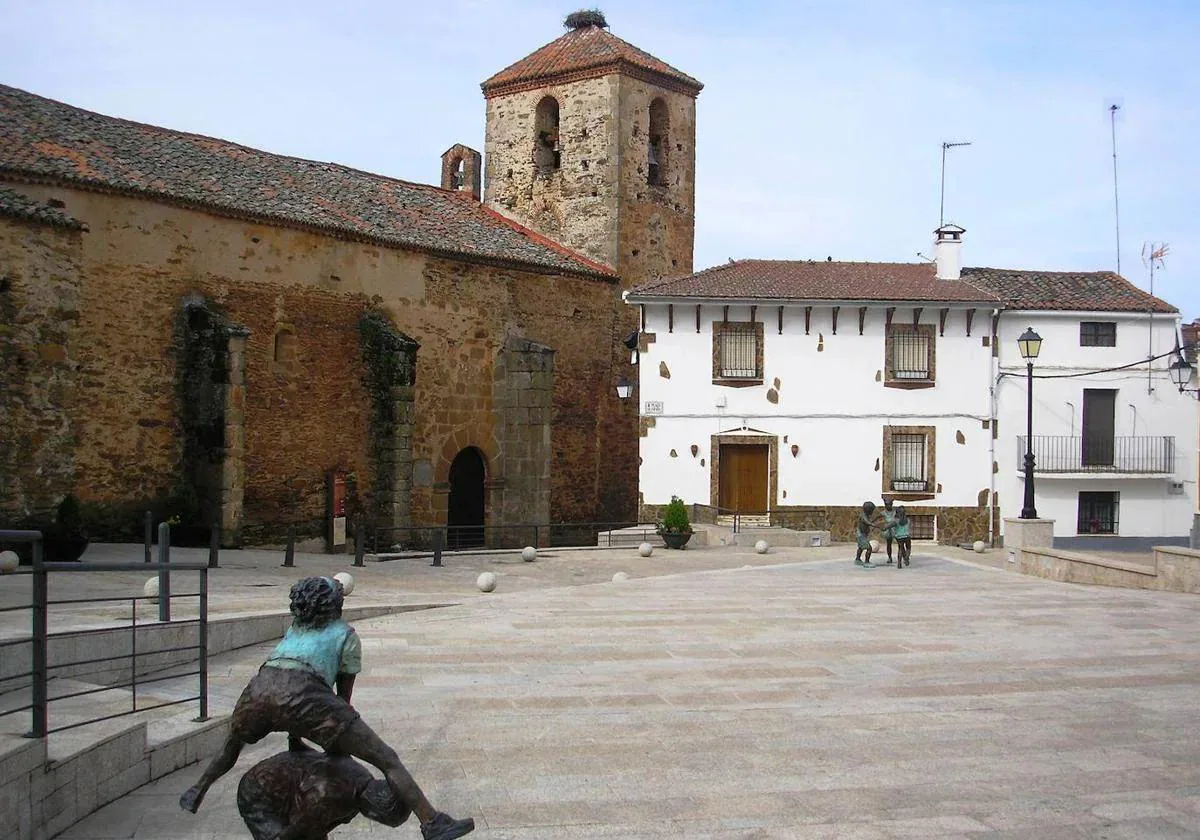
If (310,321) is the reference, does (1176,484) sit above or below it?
below

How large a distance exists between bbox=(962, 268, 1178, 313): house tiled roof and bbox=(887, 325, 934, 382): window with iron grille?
188 cm

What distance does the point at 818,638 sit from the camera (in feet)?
34.7

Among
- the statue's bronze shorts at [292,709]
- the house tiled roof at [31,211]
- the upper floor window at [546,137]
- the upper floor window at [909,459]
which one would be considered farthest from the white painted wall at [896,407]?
the statue's bronze shorts at [292,709]

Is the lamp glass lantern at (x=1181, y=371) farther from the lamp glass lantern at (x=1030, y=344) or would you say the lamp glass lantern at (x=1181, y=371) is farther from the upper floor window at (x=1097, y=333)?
the upper floor window at (x=1097, y=333)

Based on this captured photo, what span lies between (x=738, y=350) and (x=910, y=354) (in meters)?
3.71

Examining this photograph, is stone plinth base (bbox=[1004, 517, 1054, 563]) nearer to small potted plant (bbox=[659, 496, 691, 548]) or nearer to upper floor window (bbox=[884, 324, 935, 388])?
small potted plant (bbox=[659, 496, 691, 548])

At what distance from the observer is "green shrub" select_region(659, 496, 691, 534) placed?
21.4 meters

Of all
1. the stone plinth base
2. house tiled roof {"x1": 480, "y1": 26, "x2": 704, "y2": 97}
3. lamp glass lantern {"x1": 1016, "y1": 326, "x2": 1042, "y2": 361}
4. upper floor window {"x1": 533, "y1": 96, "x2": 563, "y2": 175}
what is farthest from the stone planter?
house tiled roof {"x1": 480, "y1": 26, "x2": 704, "y2": 97}

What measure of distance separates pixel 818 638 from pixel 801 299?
48.7ft

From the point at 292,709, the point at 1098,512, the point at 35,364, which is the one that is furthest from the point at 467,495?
the point at 292,709

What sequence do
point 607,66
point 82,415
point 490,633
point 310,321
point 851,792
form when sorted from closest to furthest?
point 851,792, point 490,633, point 82,415, point 310,321, point 607,66

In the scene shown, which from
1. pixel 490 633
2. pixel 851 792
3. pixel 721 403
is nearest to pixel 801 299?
pixel 721 403

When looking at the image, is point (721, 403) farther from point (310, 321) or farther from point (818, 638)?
point (818, 638)

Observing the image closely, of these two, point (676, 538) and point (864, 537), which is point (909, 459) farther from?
point (864, 537)
